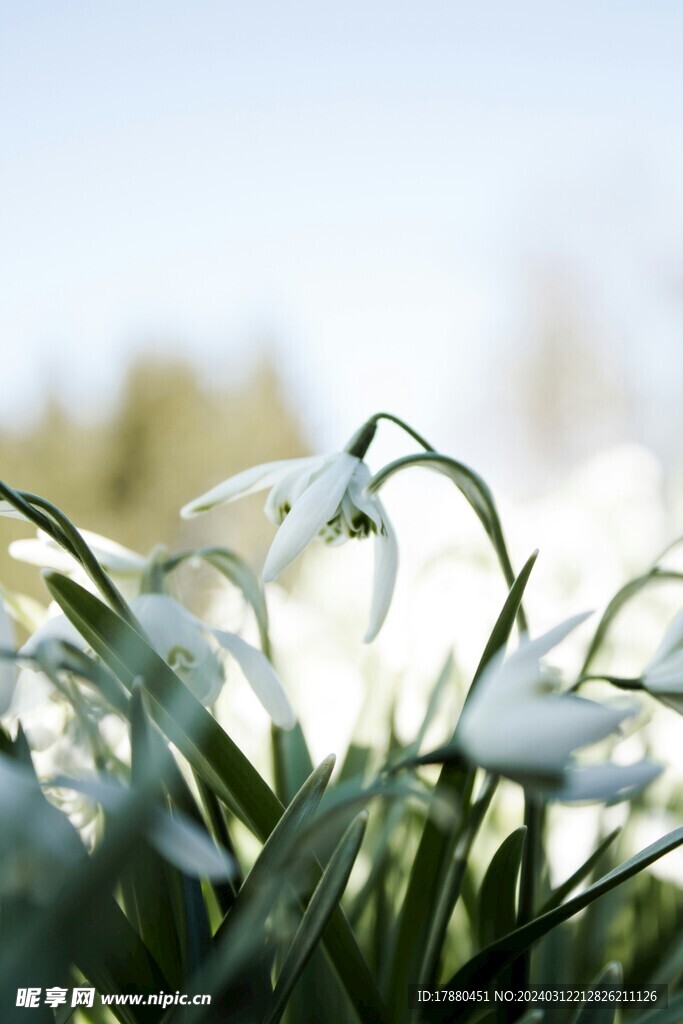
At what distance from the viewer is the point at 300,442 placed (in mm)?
7254

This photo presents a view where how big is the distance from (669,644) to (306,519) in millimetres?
132

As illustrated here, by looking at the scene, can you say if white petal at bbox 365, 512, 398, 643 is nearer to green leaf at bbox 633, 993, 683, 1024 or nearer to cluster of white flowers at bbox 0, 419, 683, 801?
cluster of white flowers at bbox 0, 419, 683, 801

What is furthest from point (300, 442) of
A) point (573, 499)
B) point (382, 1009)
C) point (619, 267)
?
point (382, 1009)

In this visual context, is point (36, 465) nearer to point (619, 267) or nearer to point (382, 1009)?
point (619, 267)

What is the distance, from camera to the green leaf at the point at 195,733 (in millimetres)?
259

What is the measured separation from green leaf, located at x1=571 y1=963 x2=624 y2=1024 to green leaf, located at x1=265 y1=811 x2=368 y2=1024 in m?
0.11

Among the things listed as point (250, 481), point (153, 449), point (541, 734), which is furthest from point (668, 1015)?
point (153, 449)

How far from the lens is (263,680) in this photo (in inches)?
12.1

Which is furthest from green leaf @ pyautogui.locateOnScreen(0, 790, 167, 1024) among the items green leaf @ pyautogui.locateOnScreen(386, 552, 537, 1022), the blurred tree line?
the blurred tree line

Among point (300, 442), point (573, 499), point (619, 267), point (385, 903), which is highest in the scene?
point (619, 267)

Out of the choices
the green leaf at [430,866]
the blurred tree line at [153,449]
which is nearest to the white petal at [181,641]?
the green leaf at [430,866]

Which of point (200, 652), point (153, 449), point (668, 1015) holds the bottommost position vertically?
point (153, 449)

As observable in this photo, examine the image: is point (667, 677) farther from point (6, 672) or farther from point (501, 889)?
point (6, 672)

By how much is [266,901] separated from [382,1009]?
74 mm
